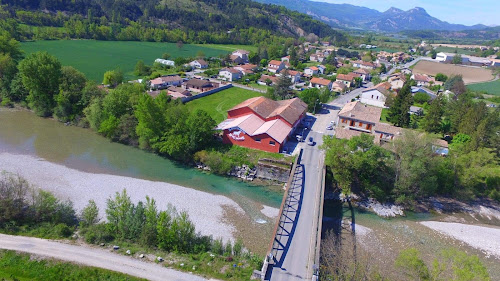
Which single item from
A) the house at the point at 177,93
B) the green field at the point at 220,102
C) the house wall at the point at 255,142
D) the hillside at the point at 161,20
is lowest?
the house wall at the point at 255,142

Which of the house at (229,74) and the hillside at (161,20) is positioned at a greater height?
the hillside at (161,20)

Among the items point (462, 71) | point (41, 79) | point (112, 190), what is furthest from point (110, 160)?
point (462, 71)

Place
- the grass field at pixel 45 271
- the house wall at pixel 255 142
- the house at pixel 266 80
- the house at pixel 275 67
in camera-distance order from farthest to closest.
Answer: the house at pixel 275 67 → the house at pixel 266 80 → the house wall at pixel 255 142 → the grass field at pixel 45 271

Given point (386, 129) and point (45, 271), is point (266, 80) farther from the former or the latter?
point (45, 271)

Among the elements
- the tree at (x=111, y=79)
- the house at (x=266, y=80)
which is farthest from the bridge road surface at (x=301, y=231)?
the tree at (x=111, y=79)

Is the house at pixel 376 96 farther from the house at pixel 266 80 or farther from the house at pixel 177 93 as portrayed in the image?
the house at pixel 177 93
